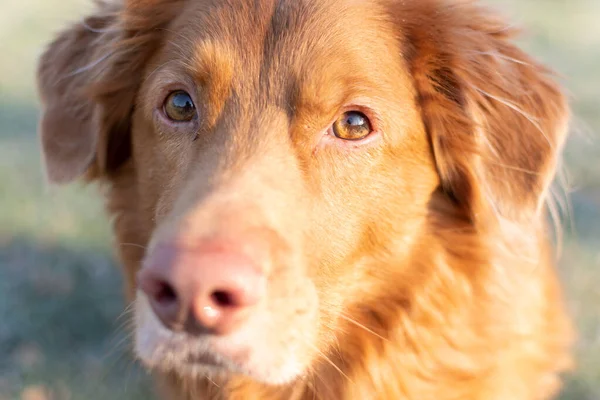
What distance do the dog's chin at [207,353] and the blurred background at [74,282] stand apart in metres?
1.12

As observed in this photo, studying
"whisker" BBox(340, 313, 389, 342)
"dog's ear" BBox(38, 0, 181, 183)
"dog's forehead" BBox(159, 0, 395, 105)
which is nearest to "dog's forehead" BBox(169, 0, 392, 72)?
"dog's forehead" BBox(159, 0, 395, 105)

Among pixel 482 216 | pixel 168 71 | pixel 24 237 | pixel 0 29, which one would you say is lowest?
pixel 0 29

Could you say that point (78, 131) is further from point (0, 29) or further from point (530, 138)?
point (0, 29)

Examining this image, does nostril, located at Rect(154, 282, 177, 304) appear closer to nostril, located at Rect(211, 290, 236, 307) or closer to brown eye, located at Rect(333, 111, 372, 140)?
nostril, located at Rect(211, 290, 236, 307)

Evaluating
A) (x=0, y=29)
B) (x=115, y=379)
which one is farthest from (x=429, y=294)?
(x=0, y=29)

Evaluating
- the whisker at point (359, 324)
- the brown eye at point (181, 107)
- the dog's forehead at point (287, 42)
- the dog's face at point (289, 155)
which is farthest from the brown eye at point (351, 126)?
the whisker at point (359, 324)

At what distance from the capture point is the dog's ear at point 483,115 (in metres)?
2.96

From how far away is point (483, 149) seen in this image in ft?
9.76

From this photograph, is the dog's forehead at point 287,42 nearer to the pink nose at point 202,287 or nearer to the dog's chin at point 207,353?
the pink nose at point 202,287

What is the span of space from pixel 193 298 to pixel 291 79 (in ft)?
3.45

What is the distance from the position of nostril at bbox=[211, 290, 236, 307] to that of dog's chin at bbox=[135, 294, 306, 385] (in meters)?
0.16

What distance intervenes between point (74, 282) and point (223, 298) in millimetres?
3541

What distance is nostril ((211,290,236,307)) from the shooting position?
2.19 m

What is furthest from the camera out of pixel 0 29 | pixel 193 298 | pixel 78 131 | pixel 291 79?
pixel 0 29
